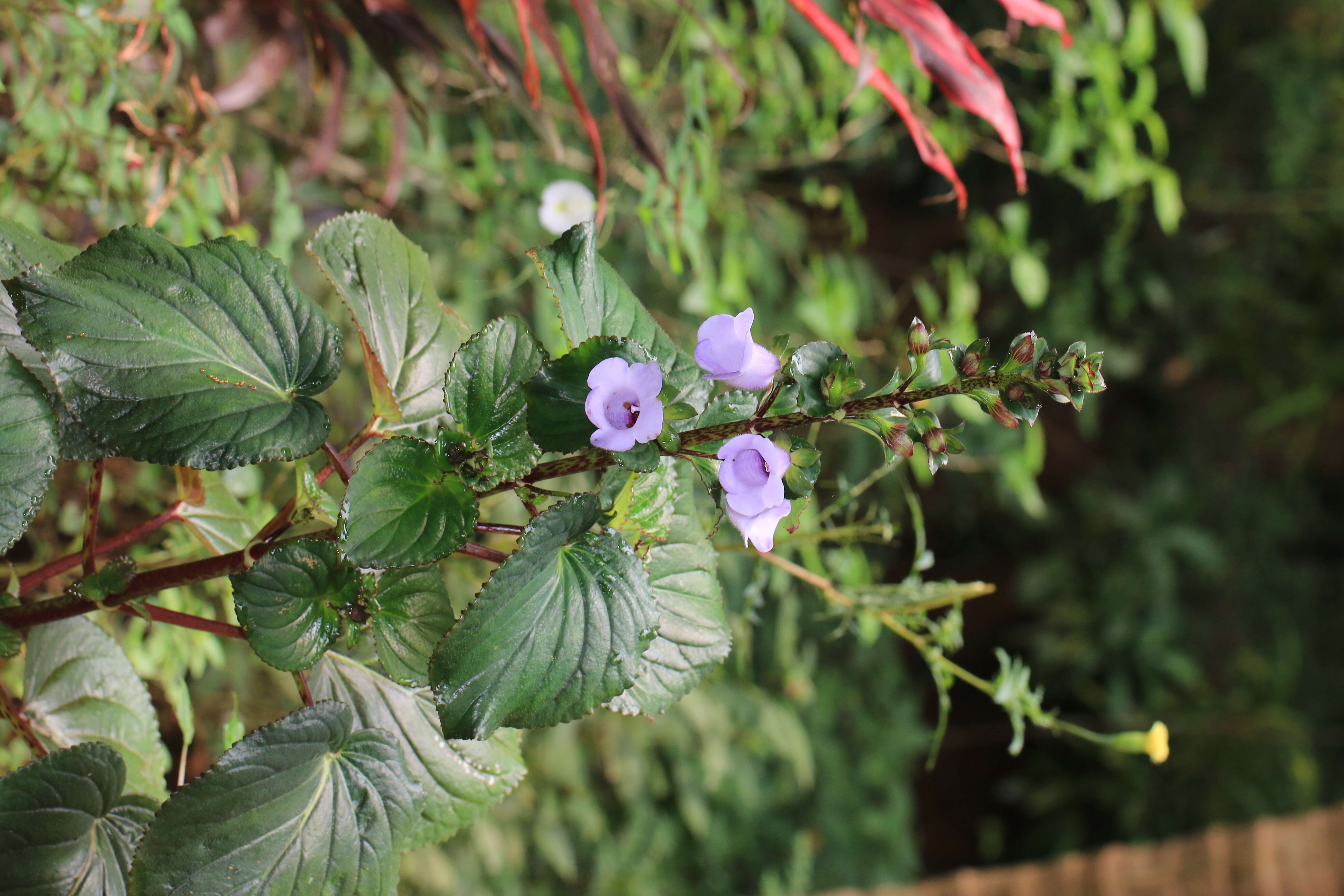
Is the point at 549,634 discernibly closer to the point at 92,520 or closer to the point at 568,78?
the point at 92,520

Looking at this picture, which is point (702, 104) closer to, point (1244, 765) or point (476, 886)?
point (476, 886)

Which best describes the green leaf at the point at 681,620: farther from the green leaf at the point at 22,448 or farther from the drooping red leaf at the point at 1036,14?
the drooping red leaf at the point at 1036,14

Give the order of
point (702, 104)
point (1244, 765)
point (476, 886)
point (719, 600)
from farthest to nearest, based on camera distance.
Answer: point (1244, 765) < point (476, 886) < point (702, 104) < point (719, 600)

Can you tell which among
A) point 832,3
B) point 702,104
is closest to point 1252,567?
point 832,3

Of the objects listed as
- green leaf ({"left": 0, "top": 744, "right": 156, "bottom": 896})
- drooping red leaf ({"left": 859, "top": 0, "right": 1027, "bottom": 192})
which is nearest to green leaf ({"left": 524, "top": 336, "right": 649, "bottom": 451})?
green leaf ({"left": 0, "top": 744, "right": 156, "bottom": 896})

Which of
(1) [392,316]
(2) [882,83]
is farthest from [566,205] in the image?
(1) [392,316]

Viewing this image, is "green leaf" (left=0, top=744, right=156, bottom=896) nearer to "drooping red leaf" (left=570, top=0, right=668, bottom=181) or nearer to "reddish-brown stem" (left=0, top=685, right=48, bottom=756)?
"reddish-brown stem" (left=0, top=685, right=48, bottom=756)
